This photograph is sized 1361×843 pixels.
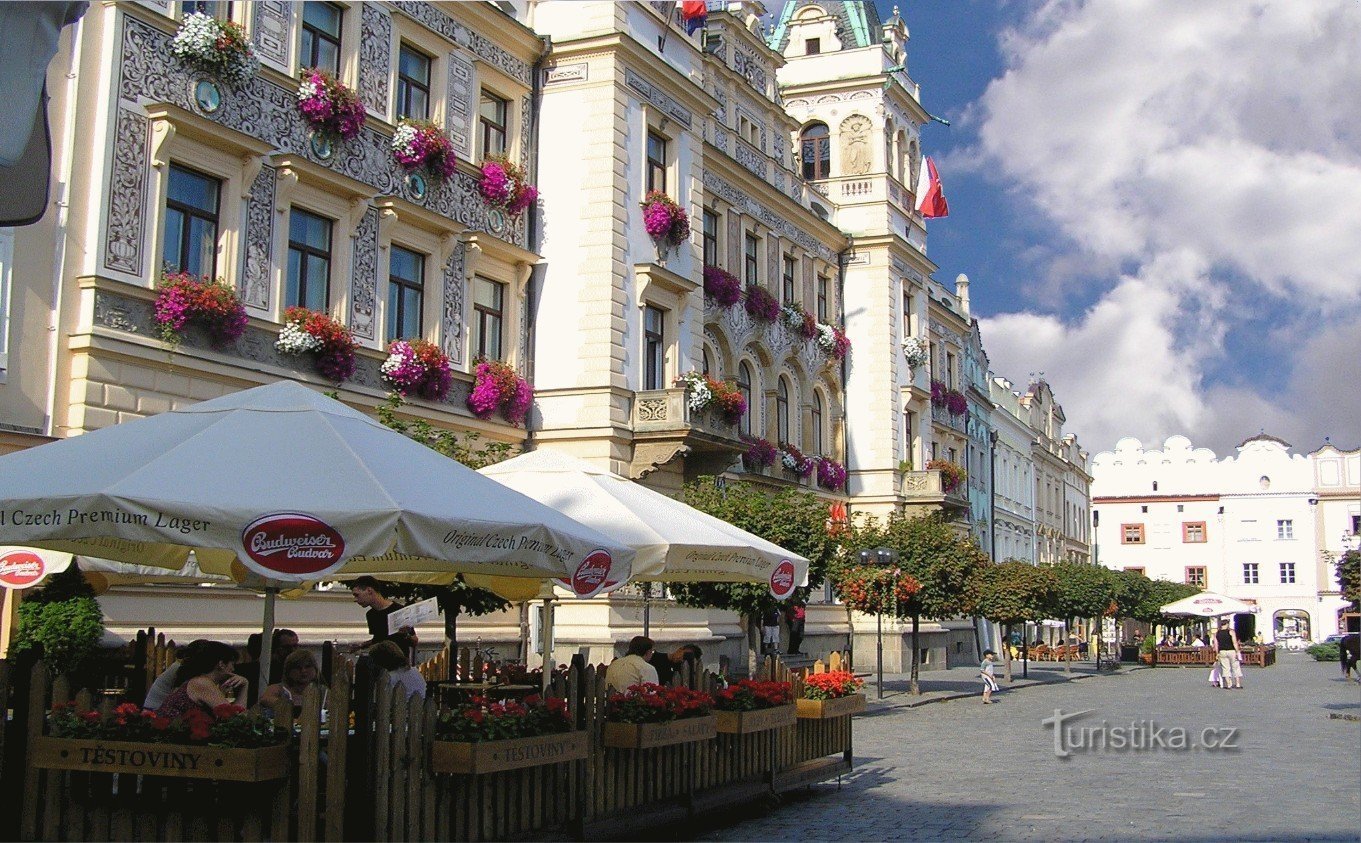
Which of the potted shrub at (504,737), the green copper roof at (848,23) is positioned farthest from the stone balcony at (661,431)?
the green copper roof at (848,23)

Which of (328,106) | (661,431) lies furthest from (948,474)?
(328,106)

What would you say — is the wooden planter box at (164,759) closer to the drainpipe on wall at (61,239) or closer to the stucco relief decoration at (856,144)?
the drainpipe on wall at (61,239)

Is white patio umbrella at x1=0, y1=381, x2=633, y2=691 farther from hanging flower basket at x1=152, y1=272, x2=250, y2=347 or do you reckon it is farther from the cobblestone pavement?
hanging flower basket at x1=152, y1=272, x2=250, y2=347

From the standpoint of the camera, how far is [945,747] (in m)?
19.1

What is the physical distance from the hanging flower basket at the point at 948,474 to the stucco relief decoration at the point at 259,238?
2684 centimetres

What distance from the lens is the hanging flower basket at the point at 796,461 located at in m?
36.3

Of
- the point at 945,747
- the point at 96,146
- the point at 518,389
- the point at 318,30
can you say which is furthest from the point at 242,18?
the point at 945,747

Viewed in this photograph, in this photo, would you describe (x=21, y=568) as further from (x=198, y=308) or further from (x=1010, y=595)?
(x=1010, y=595)

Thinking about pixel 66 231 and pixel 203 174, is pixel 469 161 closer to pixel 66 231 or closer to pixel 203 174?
pixel 203 174

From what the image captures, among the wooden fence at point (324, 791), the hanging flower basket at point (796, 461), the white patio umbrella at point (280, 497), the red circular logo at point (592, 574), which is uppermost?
the hanging flower basket at point (796, 461)

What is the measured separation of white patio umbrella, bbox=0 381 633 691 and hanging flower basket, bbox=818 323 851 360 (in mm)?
29731

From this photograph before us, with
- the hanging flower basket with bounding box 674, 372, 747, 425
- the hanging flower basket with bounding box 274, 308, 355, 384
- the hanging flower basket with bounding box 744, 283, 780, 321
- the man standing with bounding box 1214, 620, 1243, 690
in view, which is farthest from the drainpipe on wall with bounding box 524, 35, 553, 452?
the man standing with bounding box 1214, 620, 1243, 690

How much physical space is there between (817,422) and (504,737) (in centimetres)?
3125

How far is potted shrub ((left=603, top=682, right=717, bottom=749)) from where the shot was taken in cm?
1045
